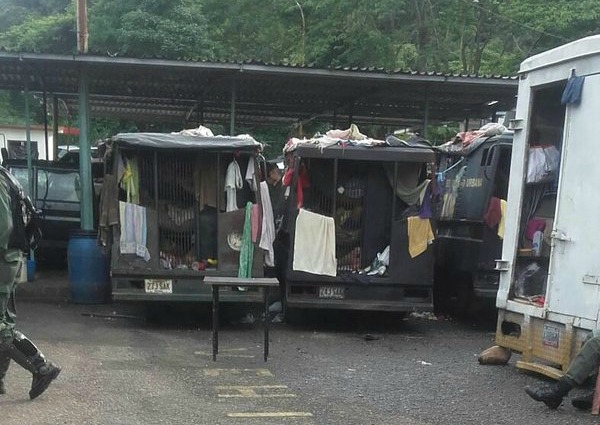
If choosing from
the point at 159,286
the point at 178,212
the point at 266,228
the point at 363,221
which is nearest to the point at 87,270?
the point at 159,286

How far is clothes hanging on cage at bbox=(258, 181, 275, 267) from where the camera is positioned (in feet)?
27.2

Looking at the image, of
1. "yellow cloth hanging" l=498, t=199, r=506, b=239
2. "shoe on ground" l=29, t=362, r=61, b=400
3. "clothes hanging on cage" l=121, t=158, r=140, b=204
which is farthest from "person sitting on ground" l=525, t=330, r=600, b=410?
"clothes hanging on cage" l=121, t=158, r=140, b=204

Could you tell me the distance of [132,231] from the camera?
8188mm

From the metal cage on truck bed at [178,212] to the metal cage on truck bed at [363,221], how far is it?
67 centimetres

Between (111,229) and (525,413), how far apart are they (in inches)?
208

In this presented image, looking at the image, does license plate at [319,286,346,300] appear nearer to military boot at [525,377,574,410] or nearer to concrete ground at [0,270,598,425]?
concrete ground at [0,270,598,425]

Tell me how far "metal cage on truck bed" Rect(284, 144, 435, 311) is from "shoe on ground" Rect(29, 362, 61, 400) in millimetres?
3715

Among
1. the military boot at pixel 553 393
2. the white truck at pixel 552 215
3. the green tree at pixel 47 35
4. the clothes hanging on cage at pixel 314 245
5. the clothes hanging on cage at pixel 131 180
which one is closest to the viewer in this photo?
the military boot at pixel 553 393

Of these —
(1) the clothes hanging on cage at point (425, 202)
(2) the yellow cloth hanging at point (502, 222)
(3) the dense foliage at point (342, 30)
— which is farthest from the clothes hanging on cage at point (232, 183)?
(3) the dense foliage at point (342, 30)

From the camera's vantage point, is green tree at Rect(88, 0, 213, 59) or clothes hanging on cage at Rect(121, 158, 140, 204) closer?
clothes hanging on cage at Rect(121, 158, 140, 204)

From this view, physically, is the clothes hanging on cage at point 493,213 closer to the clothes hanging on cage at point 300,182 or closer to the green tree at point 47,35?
the clothes hanging on cage at point 300,182

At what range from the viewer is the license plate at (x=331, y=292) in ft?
27.9

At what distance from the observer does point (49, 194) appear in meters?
11.6

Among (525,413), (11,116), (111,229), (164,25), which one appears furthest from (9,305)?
(11,116)
